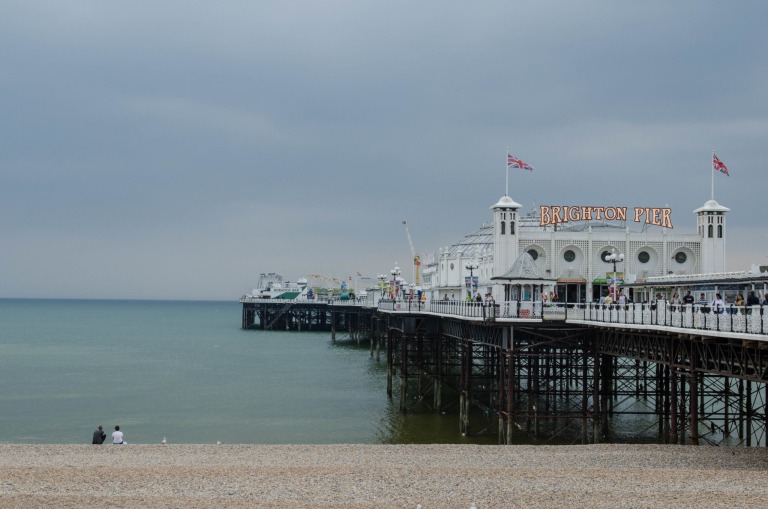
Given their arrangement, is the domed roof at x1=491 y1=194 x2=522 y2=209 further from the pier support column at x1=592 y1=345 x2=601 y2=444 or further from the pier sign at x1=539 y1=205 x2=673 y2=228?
the pier support column at x1=592 y1=345 x2=601 y2=444

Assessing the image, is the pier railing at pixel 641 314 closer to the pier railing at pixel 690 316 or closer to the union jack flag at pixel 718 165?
the pier railing at pixel 690 316

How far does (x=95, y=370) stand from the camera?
65688mm

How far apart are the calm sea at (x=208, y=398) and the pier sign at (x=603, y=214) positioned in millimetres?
15121

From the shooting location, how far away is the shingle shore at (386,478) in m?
18.0

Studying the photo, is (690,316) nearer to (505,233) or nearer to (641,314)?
(641,314)

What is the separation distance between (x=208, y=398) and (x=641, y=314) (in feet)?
97.7

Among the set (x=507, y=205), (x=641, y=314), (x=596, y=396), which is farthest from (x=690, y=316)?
(x=507, y=205)

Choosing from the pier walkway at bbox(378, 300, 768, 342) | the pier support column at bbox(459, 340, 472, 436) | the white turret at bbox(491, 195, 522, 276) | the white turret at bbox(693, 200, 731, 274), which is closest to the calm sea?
the pier support column at bbox(459, 340, 472, 436)

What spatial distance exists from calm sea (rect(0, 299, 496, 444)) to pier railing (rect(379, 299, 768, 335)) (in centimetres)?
563

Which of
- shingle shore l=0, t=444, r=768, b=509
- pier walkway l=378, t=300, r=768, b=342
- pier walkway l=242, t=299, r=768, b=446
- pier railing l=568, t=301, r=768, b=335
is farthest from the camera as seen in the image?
pier walkway l=242, t=299, r=768, b=446

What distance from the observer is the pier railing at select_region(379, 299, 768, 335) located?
67.1 feet

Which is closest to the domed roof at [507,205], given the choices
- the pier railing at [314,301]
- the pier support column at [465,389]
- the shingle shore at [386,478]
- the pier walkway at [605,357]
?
the pier walkway at [605,357]

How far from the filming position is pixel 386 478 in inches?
808

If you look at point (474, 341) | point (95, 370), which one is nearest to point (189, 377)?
point (95, 370)
